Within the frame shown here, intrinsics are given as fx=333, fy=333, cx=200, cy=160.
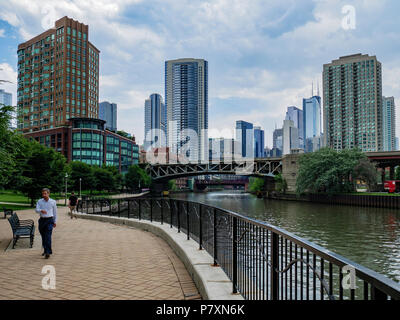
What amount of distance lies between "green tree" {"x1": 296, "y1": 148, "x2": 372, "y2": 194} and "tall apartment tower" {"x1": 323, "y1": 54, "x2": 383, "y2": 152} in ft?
354

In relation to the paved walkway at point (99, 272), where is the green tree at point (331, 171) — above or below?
above

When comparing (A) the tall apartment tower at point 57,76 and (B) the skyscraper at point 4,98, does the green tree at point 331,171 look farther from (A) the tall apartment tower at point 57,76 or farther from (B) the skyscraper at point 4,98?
(A) the tall apartment tower at point 57,76

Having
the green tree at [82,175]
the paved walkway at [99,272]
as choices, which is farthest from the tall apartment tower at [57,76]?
the paved walkway at [99,272]

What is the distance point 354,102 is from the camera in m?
165

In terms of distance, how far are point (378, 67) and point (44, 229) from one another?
185 metres

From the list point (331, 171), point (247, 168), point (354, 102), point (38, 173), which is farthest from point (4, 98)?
point (354, 102)

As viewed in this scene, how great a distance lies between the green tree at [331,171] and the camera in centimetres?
5113

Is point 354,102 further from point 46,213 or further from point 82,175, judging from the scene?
point 46,213

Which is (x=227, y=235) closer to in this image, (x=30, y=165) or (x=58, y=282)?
(x=58, y=282)

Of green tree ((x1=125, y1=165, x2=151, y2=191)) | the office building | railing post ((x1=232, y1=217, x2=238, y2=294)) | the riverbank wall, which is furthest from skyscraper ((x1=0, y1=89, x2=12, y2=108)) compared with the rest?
the riverbank wall

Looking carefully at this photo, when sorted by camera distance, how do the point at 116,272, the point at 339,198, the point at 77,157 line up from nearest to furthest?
the point at 116,272 < the point at 339,198 < the point at 77,157

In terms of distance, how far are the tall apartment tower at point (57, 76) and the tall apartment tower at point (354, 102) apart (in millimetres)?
109178
